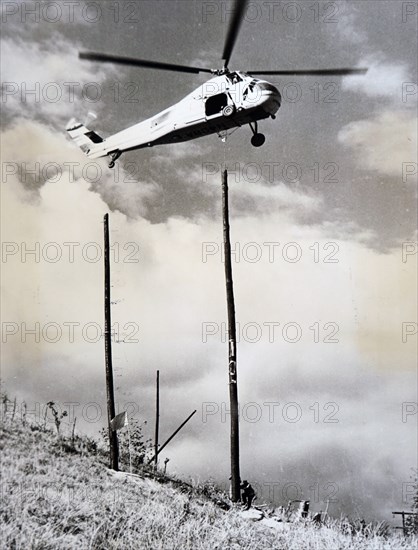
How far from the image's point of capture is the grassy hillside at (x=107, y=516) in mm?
6805

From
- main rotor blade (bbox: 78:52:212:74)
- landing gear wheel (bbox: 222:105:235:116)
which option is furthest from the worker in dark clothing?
main rotor blade (bbox: 78:52:212:74)

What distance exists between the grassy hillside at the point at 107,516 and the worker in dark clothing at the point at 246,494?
0.26 m

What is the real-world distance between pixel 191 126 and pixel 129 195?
139 cm

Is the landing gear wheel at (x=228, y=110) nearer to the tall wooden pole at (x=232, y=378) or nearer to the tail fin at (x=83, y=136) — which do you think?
the tall wooden pole at (x=232, y=378)

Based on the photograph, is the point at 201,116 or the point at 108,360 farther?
the point at 108,360

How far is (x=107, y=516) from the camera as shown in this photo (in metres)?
7.32

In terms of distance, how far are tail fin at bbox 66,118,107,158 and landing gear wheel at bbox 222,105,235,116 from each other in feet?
6.02

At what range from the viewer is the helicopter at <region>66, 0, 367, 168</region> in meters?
8.31

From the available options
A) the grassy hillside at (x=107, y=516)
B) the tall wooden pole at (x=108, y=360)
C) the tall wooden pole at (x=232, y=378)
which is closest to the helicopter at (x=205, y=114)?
the tall wooden pole at (x=232, y=378)

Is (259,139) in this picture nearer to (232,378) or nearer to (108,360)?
(232,378)

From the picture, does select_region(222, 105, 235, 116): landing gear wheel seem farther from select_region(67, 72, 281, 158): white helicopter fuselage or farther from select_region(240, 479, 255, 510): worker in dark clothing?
select_region(240, 479, 255, 510): worker in dark clothing

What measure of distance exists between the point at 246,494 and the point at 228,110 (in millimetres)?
5840

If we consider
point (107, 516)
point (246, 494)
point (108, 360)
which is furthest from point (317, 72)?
point (107, 516)

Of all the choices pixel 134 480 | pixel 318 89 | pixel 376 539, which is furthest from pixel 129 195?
pixel 376 539
